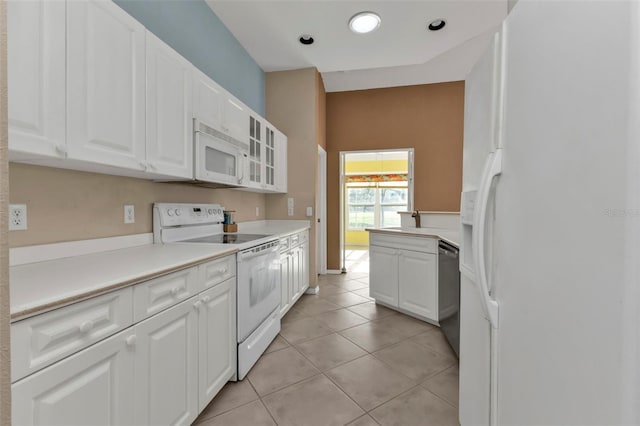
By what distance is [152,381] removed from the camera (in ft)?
3.81

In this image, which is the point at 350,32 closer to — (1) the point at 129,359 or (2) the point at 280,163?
(2) the point at 280,163

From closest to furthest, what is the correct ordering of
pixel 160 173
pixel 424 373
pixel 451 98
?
pixel 160 173
pixel 424 373
pixel 451 98

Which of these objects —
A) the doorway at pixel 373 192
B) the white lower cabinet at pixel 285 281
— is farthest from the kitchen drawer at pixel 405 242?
the doorway at pixel 373 192

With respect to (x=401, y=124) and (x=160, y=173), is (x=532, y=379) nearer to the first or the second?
(x=160, y=173)

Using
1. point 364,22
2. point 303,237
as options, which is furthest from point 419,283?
point 364,22

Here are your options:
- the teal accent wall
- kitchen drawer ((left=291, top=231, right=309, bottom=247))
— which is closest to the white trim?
the teal accent wall

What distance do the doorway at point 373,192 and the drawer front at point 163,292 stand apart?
6.42 meters

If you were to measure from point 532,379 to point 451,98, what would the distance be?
4.83 metres

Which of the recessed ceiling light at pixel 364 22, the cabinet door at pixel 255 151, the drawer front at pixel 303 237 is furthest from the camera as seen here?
the drawer front at pixel 303 237

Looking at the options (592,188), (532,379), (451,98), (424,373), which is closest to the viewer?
(592,188)

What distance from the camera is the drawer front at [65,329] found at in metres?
0.73

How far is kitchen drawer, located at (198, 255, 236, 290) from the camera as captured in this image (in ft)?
4.99

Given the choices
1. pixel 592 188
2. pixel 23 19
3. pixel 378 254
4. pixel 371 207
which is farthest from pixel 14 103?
pixel 371 207

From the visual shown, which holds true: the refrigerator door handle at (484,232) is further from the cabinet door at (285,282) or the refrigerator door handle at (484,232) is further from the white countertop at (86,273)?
the cabinet door at (285,282)
